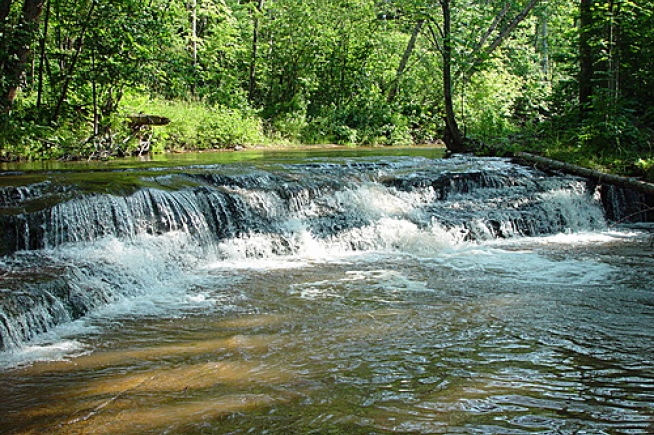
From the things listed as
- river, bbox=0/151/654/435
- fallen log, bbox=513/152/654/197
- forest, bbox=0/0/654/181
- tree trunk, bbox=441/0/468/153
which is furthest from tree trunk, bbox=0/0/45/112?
fallen log, bbox=513/152/654/197

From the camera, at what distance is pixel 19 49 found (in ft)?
43.4

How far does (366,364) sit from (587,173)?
9235 mm

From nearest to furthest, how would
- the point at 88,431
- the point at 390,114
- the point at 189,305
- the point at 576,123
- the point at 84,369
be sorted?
the point at 88,431 < the point at 84,369 < the point at 189,305 < the point at 576,123 < the point at 390,114

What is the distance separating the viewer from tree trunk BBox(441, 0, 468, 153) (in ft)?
51.8

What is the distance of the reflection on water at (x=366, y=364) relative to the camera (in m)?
3.63

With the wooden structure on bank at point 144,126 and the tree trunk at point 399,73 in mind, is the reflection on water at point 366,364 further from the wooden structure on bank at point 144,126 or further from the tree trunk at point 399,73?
the tree trunk at point 399,73

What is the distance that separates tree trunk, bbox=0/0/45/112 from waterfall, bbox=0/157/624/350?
5.32 metres

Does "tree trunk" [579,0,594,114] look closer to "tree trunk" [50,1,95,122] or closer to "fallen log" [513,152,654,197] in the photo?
"fallen log" [513,152,654,197]

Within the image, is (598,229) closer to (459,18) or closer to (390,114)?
(459,18)

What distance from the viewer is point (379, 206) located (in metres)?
10.6

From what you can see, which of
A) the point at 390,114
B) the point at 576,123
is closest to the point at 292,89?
→ the point at 390,114

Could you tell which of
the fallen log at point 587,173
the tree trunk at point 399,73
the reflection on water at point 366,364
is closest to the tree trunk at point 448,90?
the fallen log at point 587,173

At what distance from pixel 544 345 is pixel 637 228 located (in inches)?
298

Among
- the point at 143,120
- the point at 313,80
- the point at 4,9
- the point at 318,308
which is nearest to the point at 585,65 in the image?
the point at 143,120
